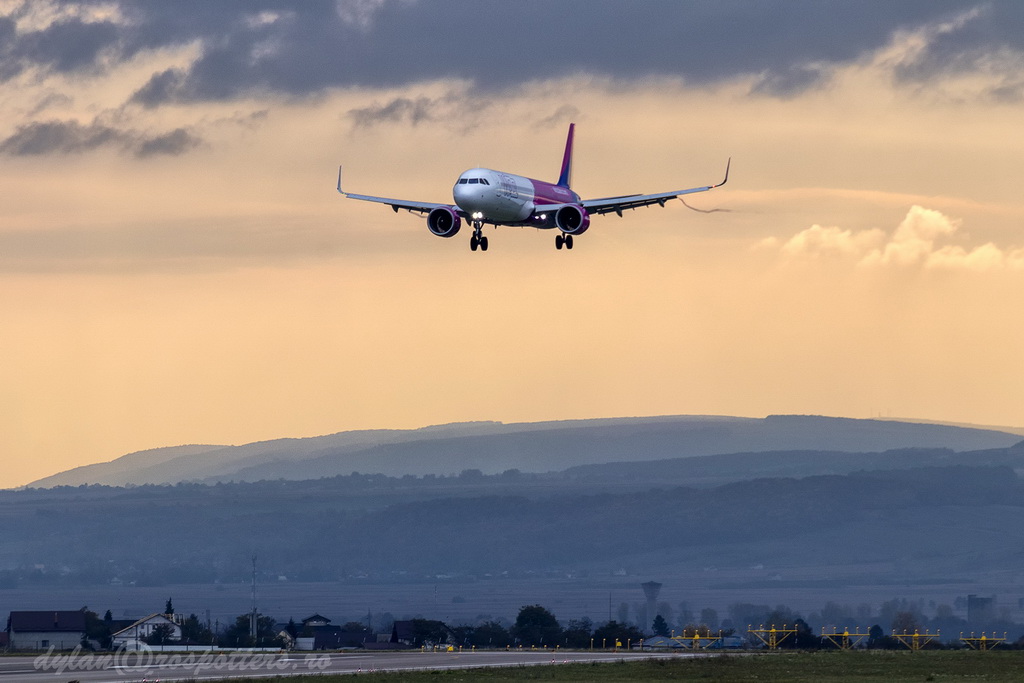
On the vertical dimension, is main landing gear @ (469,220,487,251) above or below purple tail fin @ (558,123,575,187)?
below

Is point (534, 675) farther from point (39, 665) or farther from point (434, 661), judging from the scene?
point (39, 665)

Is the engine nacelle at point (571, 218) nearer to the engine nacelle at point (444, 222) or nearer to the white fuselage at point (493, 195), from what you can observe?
the white fuselage at point (493, 195)

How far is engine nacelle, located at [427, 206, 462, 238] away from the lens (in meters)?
147

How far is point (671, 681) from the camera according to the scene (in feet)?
385

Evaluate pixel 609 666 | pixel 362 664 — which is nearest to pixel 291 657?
pixel 362 664

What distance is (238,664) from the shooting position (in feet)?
458

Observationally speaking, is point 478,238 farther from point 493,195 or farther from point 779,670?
point 779,670

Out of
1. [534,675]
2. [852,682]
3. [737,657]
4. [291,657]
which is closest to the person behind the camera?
[852,682]

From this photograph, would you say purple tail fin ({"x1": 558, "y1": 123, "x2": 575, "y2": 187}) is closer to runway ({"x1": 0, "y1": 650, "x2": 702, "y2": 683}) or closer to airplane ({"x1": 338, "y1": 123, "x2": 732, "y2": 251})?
airplane ({"x1": 338, "y1": 123, "x2": 732, "y2": 251})

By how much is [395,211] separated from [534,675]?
50.4m

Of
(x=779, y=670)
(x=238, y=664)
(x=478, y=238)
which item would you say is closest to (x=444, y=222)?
(x=478, y=238)

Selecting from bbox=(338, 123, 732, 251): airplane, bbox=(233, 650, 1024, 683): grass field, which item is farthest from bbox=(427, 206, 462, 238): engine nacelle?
bbox=(233, 650, 1024, 683): grass field

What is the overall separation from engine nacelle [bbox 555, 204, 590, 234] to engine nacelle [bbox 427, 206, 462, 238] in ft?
31.9

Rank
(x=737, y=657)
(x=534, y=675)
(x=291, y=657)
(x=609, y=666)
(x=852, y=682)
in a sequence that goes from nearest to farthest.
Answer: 1. (x=852, y=682)
2. (x=534, y=675)
3. (x=609, y=666)
4. (x=737, y=657)
5. (x=291, y=657)
